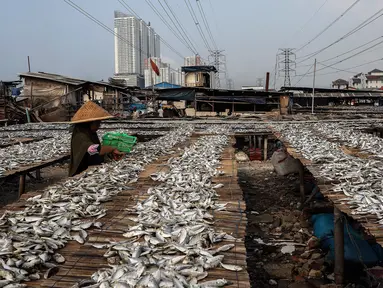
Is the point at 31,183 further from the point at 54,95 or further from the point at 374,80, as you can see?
the point at 374,80

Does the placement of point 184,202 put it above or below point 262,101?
below

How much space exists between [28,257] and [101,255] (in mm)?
569

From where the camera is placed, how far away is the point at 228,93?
3002 cm

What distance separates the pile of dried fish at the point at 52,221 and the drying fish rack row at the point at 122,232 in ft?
0.33

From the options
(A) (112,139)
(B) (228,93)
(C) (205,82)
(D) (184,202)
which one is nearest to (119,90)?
(B) (228,93)

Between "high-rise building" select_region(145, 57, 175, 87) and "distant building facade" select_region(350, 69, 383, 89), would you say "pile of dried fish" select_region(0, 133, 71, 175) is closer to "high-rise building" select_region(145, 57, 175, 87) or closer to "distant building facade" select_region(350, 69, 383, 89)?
"high-rise building" select_region(145, 57, 175, 87)

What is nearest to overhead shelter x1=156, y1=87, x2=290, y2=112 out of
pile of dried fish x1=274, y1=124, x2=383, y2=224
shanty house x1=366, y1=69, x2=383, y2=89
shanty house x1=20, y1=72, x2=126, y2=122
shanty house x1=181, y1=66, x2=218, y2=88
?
shanty house x1=20, y1=72, x2=126, y2=122

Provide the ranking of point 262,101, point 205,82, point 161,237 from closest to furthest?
point 161,237 → point 262,101 → point 205,82

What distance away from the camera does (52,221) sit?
371 cm

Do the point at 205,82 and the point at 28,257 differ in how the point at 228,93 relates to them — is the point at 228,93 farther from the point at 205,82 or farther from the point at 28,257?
the point at 28,257

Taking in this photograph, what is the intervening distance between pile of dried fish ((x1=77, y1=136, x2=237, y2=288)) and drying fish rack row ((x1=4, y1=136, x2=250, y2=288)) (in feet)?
0.28

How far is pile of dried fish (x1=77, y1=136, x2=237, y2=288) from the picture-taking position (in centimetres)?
248

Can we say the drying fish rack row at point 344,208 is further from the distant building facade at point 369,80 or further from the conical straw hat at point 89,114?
the distant building facade at point 369,80

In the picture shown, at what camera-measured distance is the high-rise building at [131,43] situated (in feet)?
132
